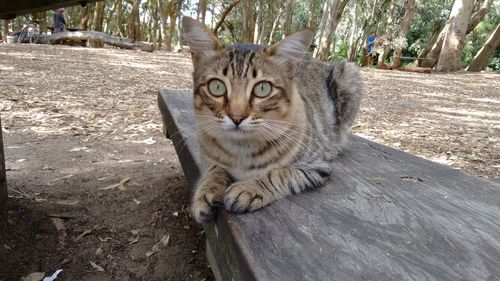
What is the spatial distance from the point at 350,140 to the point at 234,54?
1335 millimetres

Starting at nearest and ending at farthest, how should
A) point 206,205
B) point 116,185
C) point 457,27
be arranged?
point 206,205
point 116,185
point 457,27

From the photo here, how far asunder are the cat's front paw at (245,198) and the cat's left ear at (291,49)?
0.69 meters

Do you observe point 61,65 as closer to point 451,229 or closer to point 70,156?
point 70,156

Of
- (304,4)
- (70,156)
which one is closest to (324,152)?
(70,156)

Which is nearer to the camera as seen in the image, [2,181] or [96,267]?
[96,267]

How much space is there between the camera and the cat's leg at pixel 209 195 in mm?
1678

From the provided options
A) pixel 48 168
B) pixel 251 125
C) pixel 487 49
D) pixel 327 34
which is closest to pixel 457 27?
pixel 487 49

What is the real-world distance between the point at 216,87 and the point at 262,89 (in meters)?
0.22

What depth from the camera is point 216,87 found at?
75.1 inches

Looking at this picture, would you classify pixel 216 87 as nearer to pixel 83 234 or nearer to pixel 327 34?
pixel 83 234

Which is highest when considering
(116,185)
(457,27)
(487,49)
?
(457,27)

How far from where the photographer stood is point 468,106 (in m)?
8.24

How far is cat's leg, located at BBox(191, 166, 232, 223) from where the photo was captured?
1678 mm

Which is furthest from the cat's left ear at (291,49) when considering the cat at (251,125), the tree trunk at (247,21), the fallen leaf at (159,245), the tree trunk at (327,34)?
the tree trunk at (247,21)
